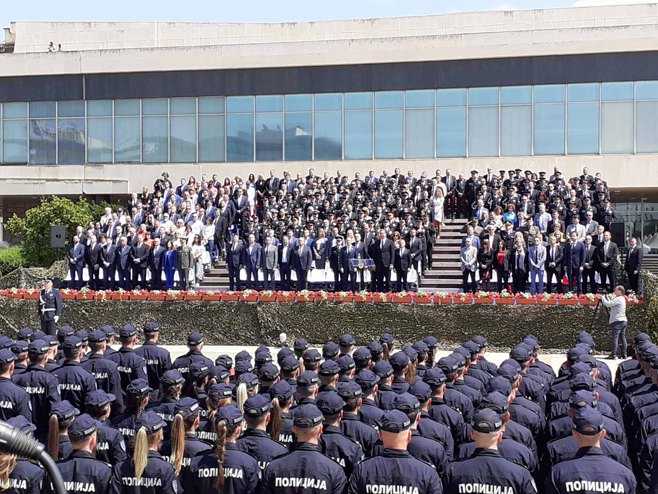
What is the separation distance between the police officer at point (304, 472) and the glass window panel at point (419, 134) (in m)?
34.3

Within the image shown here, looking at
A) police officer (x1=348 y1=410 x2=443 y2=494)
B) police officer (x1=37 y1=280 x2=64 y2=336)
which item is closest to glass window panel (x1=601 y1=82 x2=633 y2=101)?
police officer (x1=37 y1=280 x2=64 y2=336)

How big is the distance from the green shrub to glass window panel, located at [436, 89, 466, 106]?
1829 centimetres

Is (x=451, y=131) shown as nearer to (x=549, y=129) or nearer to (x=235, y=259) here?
(x=549, y=129)

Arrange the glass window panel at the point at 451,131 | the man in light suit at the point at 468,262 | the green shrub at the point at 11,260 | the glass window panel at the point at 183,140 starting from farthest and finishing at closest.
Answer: the glass window panel at the point at 183,140 → the glass window panel at the point at 451,131 → the green shrub at the point at 11,260 → the man in light suit at the point at 468,262

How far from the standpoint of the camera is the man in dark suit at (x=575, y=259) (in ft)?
79.4

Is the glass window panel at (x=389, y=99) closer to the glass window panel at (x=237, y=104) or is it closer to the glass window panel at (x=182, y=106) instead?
the glass window panel at (x=237, y=104)

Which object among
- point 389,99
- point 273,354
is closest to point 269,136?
point 389,99

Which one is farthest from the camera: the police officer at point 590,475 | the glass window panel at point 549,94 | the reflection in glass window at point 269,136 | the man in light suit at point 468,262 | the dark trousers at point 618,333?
the reflection in glass window at point 269,136

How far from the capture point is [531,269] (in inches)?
962

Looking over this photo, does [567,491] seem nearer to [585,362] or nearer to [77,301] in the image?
[585,362]

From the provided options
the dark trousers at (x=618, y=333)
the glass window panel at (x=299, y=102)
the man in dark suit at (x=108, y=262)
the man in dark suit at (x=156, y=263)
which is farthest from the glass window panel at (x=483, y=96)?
the dark trousers at (x=618, y=333)

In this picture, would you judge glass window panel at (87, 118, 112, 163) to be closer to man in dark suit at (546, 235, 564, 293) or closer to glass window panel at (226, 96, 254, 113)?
glass window panel at (226, 96, 254, 113)

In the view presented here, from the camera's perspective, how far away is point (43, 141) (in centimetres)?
4388

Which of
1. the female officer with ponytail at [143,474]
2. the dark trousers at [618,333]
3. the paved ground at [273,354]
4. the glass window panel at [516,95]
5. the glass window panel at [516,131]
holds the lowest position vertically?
the paved ground at [273,354]
